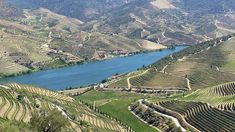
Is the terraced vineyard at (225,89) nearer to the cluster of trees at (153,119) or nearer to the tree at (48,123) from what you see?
the cluster of trees at (153,119)

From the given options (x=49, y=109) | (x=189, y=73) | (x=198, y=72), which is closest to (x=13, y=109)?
(x=49, y=109)

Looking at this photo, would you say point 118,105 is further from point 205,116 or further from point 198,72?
point 198,72

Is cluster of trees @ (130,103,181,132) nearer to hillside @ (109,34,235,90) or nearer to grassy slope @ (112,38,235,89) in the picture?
hillside @ (109,34,235,90)

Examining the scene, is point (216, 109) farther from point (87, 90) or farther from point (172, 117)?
point (87, 90)

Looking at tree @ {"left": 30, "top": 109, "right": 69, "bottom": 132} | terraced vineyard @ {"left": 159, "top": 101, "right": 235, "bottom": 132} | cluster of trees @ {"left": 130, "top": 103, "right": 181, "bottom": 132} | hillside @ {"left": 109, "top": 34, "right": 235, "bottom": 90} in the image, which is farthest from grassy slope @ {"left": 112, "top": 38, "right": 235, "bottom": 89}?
tree @ {"left": 30, "top": 109, "right": 69, "bottom": 132}

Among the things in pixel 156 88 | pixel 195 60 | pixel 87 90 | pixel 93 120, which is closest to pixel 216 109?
pixel 93 120
